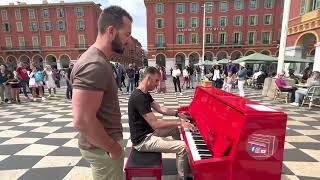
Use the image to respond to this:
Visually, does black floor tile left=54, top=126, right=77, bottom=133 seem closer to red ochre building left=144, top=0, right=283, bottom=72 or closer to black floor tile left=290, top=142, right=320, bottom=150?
black floor tile left=290, top=142, right=320, bottom=150

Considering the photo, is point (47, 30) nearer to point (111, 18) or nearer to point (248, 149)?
point (111, 18)

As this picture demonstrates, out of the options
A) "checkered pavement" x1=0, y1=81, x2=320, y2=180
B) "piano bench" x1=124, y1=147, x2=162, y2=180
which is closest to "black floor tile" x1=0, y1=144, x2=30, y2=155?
"checkered pavement" x1=0, y1=81, x2=320, y2=180

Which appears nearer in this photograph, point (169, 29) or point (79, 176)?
point (79, 176)

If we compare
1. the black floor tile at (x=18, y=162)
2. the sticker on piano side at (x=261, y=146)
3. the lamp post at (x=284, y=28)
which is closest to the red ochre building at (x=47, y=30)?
the lamp post at (x=284, y=28)

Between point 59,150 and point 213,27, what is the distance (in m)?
41.0

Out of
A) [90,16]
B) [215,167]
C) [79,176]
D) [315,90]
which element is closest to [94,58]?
[215,167]

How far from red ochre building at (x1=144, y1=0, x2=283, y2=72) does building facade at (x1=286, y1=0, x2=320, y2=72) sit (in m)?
22.4

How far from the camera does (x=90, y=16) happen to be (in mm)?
43906

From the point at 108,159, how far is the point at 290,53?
837 inches

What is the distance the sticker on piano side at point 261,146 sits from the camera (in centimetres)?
179

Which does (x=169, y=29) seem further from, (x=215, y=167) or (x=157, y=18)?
(x=215, y=167)

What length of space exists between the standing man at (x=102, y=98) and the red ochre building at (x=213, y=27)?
4055cm

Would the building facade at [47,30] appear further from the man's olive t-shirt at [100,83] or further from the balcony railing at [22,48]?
the man's olive t-shirt at [100,83]

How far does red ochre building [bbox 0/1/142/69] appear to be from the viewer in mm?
43969
